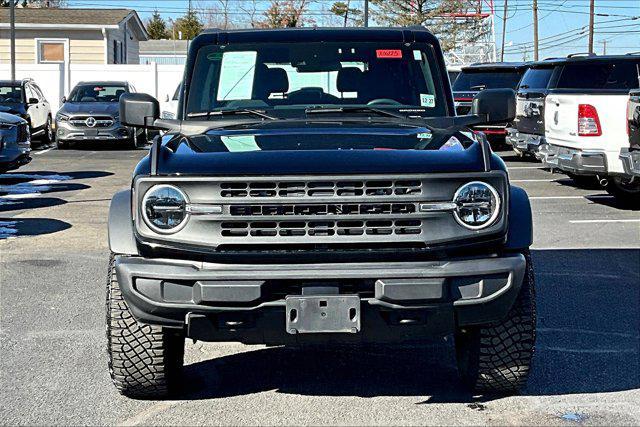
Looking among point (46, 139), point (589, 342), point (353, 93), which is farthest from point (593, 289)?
point (46, 139)

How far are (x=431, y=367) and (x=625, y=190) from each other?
862 cm

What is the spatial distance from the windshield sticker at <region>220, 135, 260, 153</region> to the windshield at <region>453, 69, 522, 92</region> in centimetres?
1758

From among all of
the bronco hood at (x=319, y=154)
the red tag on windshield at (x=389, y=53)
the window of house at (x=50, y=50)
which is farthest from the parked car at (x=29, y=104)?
the bronco hood at (x=319, y=154)

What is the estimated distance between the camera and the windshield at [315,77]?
6227mm

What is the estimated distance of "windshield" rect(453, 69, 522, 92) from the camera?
22453 millimetres

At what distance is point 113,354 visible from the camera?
16.4 feet

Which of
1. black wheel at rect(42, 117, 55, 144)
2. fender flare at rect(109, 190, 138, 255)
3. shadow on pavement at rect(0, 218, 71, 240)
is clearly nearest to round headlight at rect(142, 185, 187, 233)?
fender flare at rect(109, 190, 138, 255)

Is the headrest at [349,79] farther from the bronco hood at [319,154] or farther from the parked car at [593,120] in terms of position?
the parked car at [593,120]

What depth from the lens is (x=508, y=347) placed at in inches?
198

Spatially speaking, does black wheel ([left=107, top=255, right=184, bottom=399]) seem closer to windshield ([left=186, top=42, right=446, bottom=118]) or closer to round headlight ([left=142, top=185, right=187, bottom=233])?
round headlight ([left=142, top=185, right=187, bottom=233])

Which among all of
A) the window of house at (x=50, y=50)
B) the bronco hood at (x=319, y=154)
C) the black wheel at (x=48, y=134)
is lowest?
the black wheel at (x=48, y=134)

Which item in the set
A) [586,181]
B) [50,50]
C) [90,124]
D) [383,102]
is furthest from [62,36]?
[383,102]

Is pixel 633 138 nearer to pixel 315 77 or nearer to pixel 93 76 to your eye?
pixel 315 77

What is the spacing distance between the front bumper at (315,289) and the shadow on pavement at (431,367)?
0.82 metres
